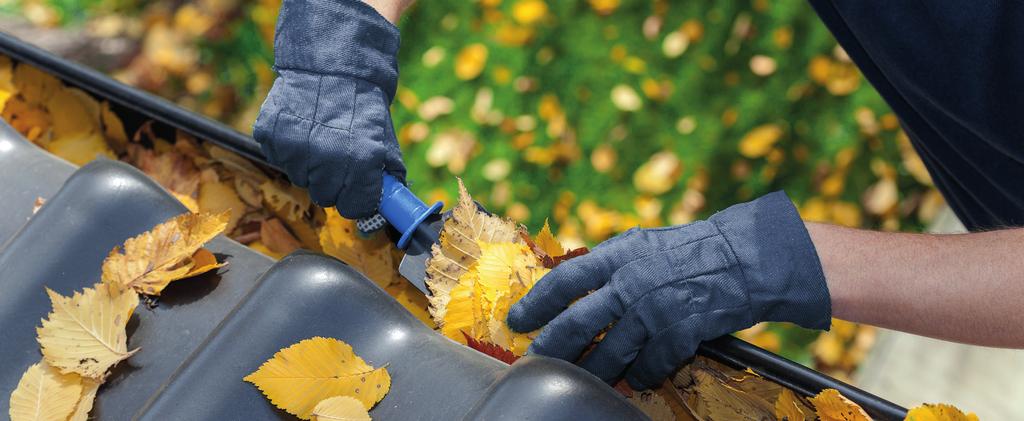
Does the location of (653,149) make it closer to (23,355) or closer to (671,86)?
(671,86)

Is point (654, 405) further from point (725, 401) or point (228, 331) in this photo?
point (228, 331)

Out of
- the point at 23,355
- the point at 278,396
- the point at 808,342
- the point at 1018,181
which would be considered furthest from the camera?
the point at 808,342

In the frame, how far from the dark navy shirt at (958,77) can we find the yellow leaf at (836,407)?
0.58 meters

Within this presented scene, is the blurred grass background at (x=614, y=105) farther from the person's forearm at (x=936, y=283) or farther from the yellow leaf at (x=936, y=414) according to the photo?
the yellow leaf at (x=936, y=414)

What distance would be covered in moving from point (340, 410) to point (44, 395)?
0.38 meters

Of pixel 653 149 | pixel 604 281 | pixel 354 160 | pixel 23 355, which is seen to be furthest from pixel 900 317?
pixel 653 149

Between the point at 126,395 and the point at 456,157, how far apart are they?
59.1 inches

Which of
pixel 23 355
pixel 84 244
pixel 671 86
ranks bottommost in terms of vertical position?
pixel 23 355

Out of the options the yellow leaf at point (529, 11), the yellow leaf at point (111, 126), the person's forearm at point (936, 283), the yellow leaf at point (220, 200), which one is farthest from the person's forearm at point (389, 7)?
the yellow leaf at point (529, 11)

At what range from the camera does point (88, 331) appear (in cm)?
105

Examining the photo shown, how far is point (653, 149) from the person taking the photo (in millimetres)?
2451

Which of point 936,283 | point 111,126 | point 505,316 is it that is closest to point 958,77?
point 936,283

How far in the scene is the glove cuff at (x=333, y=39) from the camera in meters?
1.30

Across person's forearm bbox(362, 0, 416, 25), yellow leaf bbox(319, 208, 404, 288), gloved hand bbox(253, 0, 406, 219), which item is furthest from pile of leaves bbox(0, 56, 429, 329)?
person's forearm bbox(362, 0, 416, 25)
